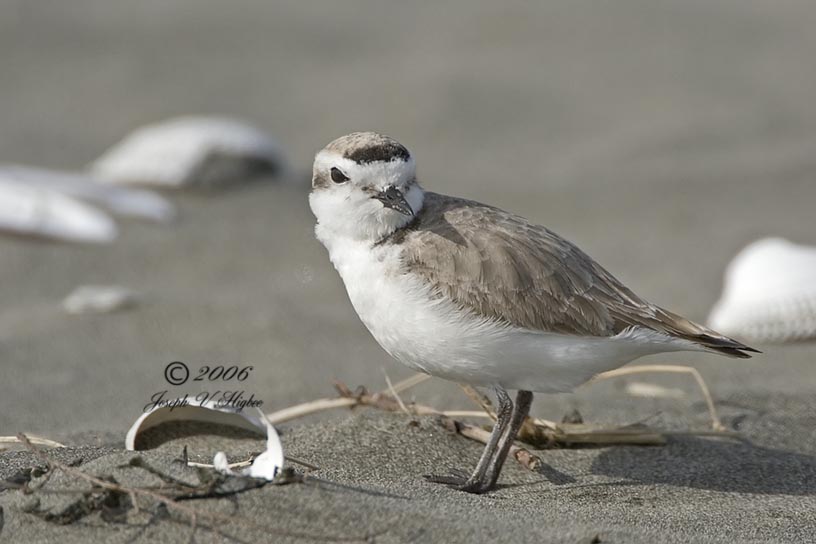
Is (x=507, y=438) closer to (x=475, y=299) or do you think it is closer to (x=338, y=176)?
(x=475, y=299)

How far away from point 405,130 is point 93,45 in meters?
3.37

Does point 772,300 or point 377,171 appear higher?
point 772,300

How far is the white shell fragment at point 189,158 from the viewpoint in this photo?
814 cm

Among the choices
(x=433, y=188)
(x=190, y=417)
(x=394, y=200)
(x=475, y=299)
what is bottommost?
(x=190, y=417)

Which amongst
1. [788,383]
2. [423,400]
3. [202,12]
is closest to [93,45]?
[202,12]

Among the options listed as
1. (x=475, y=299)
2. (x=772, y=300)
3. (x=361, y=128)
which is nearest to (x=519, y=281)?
(x=475, y=299)

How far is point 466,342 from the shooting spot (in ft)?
12.1

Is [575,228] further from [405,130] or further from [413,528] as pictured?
[413,528]

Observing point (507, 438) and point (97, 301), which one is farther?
point (97, 301)

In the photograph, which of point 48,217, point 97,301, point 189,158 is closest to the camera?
point 97,301

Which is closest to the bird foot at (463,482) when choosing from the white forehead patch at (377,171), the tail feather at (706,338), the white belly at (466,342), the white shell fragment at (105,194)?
the white belly at (466,342)

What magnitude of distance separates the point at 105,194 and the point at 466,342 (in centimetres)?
477

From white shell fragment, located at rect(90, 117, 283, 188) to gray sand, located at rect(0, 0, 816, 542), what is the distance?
0.60 ft

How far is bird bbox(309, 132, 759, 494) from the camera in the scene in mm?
3723
